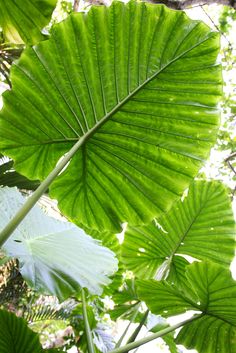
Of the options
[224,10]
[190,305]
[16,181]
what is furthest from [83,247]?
[224,10]

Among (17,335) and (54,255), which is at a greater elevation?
(54,255)

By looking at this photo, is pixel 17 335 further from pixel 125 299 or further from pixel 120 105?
pixel 125 299

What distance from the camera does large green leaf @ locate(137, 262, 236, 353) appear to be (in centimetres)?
85

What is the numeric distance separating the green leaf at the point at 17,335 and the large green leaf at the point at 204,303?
30cm

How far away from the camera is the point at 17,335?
91 cm

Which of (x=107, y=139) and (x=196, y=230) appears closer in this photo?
(x=107, y=139)

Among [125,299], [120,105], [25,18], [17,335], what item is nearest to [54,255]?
[17,335]

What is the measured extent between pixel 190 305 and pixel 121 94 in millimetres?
586

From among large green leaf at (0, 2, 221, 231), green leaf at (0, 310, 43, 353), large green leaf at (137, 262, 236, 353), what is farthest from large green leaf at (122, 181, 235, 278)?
green leaf at (0, 310, 43, 353)

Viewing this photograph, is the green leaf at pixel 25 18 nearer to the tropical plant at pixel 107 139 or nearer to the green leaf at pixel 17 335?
the tropical plant at pixel 107 139

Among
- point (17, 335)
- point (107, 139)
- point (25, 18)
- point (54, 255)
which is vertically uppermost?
point (25, 18)

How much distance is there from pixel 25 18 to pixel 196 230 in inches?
36.1

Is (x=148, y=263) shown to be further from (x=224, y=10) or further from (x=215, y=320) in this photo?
(x=224, y=10)

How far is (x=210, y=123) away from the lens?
862 millimetres
